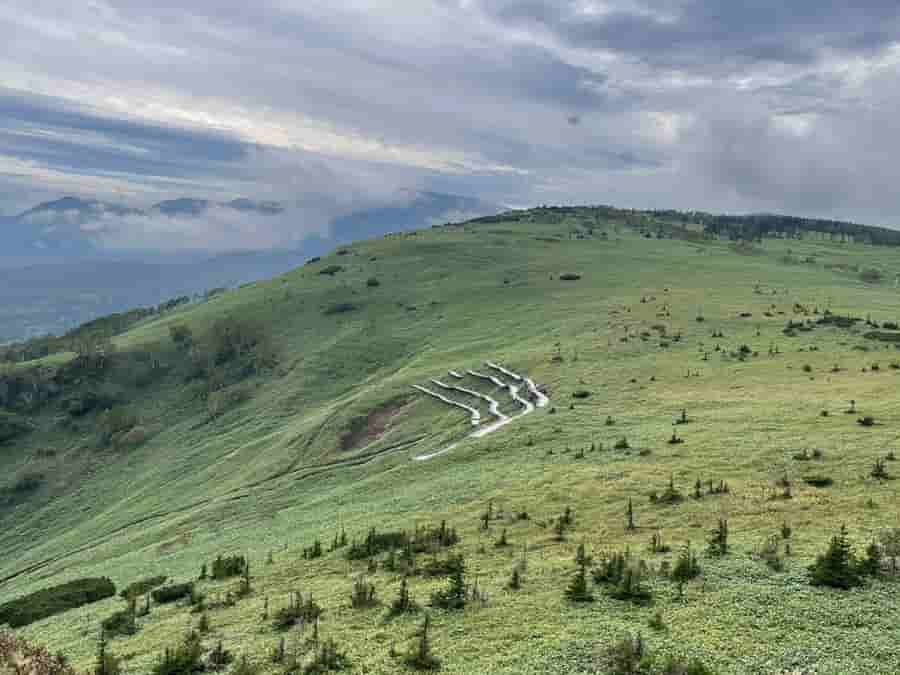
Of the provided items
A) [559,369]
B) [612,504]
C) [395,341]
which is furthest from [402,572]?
[395,341]

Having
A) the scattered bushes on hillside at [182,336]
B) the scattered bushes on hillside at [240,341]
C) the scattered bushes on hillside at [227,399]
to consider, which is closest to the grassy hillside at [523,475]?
the scattered bushes on hillside at [227,399]

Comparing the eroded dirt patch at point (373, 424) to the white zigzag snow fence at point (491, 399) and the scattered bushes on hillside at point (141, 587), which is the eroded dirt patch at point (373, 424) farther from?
the scattered bushes on hillside at point (141, 587)

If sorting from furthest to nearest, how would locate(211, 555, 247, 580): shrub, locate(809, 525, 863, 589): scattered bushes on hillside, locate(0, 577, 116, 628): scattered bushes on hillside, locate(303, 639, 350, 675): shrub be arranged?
locate(0, 577, 116, 628): scattered bushes on hillside < locate(211, 555, 247, 580): shrub < locate(809, 525, 863, 589): scattered bushes on hillside < locate(303, 639, 350, 675): shrub

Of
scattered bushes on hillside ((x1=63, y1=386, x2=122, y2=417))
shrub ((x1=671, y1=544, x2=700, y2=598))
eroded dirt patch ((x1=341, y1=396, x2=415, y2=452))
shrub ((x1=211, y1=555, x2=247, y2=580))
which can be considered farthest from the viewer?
scattered bushes on hillside ((x1=63, y1=386, x2=122, y2=417))

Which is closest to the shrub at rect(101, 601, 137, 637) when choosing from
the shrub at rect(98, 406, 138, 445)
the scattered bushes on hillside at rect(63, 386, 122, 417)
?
the shrub at rect(98, 406, 138, 445)

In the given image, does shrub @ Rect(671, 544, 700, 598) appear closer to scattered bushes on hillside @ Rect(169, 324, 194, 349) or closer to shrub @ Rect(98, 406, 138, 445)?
shrub @ Rect(98, 406, 138, 445)

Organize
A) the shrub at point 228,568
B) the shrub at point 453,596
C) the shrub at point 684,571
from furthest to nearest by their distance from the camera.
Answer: the shrub at point 228,568 → the shrub at point 453,596 → the shrub at point 684,571

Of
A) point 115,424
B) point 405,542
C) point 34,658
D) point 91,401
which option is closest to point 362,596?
point 405,542
